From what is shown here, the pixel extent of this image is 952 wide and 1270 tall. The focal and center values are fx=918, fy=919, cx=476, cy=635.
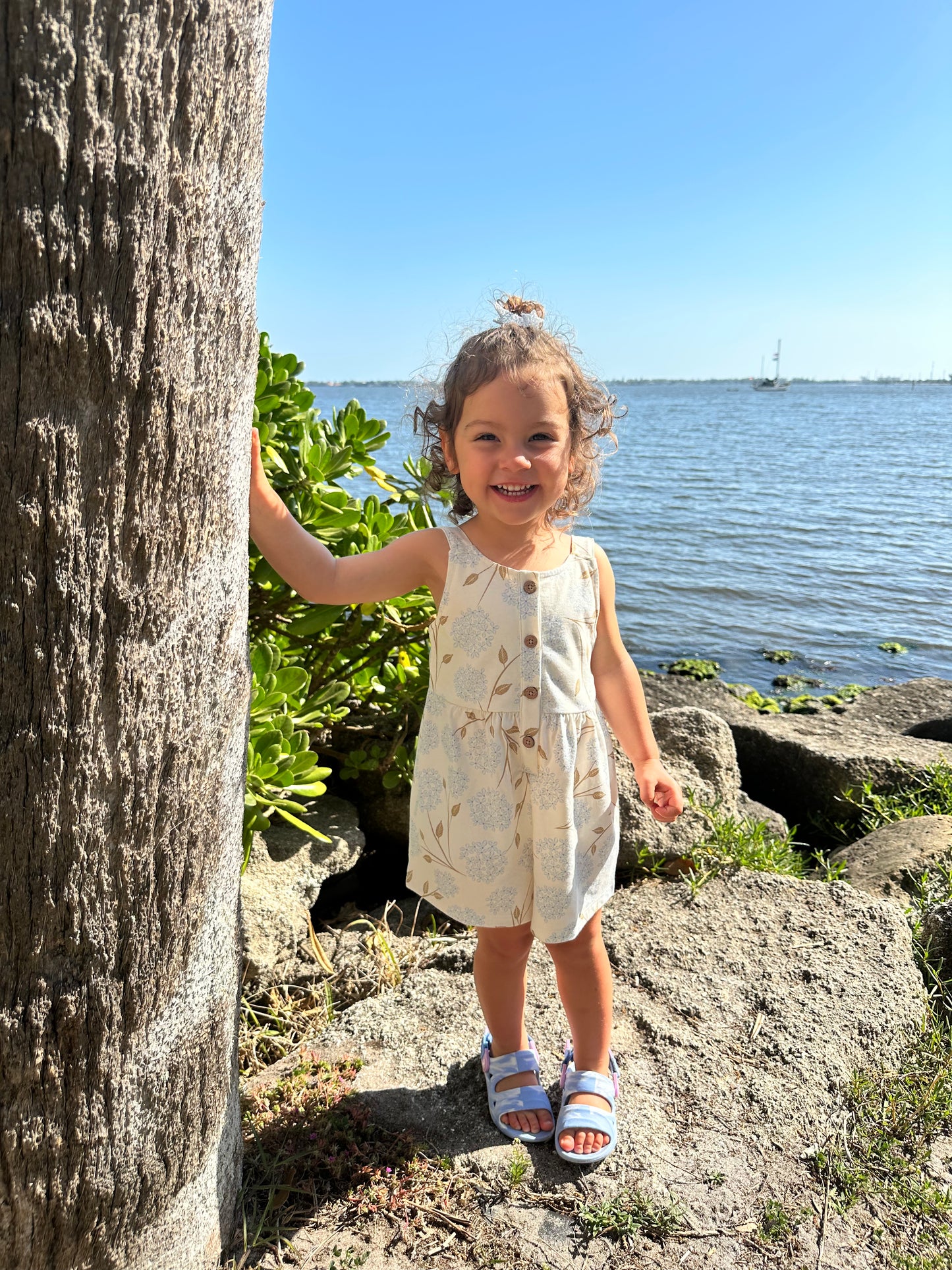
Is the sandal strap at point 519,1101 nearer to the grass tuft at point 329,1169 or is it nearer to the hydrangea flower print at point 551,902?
the grass tuft at point 329,1169

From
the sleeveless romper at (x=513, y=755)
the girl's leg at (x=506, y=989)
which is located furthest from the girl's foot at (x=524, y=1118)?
the sleeveless romper at (x=513, y=755)

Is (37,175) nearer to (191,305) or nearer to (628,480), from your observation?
(191,305)

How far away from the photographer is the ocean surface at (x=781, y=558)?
9.69 metres

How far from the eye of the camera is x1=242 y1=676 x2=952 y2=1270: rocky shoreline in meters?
2.04

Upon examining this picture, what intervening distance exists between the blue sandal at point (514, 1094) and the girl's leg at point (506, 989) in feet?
0.04

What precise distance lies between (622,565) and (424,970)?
1065cm

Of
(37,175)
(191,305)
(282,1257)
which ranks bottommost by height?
(282,1257)

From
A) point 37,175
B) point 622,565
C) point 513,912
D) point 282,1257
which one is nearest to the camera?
point 37,175

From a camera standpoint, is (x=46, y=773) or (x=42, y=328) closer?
(x=42, y=328)

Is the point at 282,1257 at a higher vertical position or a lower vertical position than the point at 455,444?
lower

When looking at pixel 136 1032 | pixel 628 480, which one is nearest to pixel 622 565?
pixel 628 480

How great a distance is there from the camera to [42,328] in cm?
118

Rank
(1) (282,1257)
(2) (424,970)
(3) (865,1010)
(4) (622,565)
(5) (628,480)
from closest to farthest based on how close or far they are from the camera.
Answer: (1) (282,1257) < (3) (865,1010) < (2) (424,970) < (4) (622,565) < (5) (628,480)

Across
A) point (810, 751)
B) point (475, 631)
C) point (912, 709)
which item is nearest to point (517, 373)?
point (475, 631)
